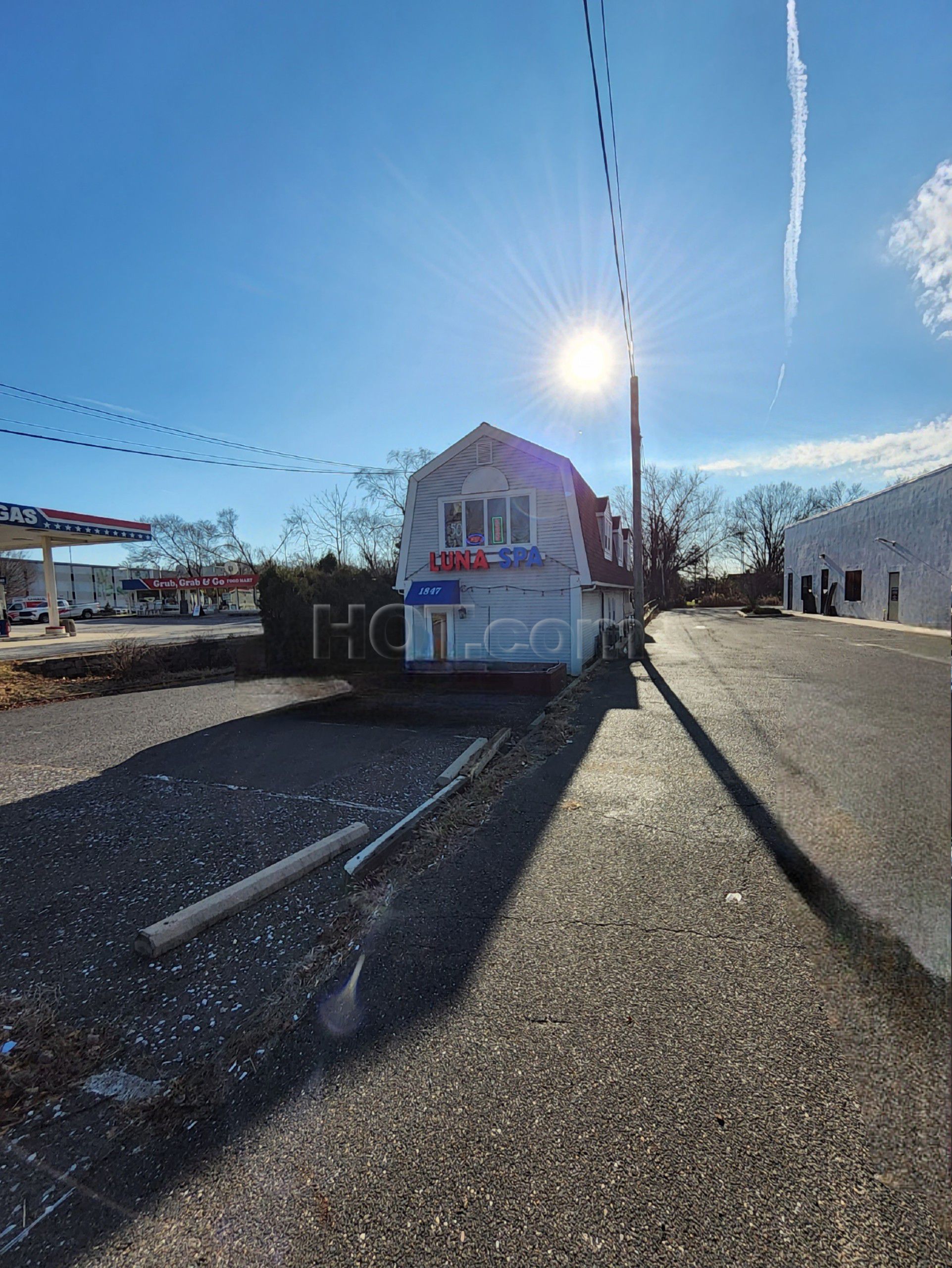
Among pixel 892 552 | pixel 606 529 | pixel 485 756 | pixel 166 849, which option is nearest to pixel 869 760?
pixel 892 552

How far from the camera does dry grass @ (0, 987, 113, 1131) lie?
2000 mm

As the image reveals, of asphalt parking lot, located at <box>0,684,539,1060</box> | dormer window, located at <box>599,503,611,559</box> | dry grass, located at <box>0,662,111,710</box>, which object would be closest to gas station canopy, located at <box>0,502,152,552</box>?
dry grass, located at <box>0,662,111,710</box>

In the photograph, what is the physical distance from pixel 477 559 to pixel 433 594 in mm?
1436

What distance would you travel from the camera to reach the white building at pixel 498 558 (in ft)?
42.2

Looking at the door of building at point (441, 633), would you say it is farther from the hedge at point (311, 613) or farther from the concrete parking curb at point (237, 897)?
the concrete parking curb at point (237, 897)

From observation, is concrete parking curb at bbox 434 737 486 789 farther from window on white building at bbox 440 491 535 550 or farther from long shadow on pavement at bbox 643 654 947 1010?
window on white building at bbox 440 491 535 550

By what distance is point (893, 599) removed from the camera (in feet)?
4.58

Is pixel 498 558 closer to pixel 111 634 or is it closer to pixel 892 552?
pixel 892 552

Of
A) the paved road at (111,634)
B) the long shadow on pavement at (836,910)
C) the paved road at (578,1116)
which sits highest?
the paved road at (111,634)

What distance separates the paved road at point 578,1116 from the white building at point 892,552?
1.61 feet

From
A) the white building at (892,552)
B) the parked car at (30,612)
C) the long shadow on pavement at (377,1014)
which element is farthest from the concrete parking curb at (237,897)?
the parked car at (30,612)

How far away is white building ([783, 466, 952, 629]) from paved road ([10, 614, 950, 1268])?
49 cm

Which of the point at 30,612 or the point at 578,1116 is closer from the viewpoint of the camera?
the point at 578,1116

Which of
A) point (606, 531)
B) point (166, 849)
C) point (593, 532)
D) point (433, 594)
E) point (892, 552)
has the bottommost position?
point (166, 849)
